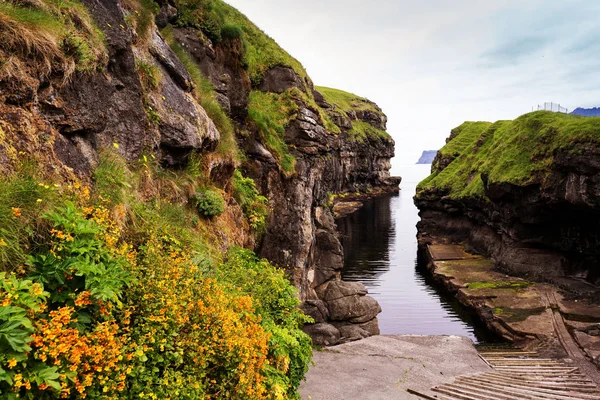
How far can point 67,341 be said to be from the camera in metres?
5.58

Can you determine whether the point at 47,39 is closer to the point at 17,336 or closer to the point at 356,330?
the point at 17,336

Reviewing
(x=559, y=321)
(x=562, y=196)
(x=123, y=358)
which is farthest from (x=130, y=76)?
(x=562, y=196)

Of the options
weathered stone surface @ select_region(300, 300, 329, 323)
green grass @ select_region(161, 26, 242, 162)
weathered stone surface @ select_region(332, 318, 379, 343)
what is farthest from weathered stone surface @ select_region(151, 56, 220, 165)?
weathered stone surface @ select_region(332, 318, 379, 343)

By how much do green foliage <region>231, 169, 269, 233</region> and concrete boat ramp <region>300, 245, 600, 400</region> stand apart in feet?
27.5

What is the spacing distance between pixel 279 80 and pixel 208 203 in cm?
1987

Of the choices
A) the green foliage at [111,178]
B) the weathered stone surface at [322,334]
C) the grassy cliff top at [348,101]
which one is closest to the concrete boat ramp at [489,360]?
the weathered stone surface at [322,334]

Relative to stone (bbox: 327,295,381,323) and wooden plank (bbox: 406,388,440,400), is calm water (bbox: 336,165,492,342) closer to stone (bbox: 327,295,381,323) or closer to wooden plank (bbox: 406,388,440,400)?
stone (bbox: 327,295,381,323)

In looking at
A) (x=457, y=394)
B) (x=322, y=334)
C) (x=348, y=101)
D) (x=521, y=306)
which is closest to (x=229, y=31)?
(x=322, y=334)

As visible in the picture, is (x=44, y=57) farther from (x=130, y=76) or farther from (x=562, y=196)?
(x=562, y=196)

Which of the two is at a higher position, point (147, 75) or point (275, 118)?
point (275, 118)

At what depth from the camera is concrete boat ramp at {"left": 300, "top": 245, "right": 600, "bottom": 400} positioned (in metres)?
18.6

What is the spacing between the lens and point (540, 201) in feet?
151

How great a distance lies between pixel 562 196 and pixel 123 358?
46972 mm

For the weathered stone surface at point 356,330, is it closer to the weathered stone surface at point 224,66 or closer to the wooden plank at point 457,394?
the wooden plank at point 457,394
